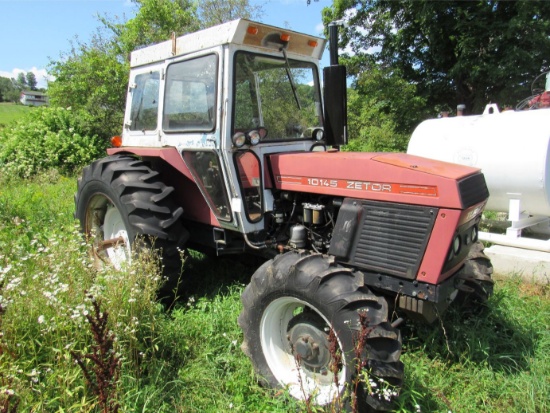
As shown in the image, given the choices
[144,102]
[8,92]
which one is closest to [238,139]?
[144,102]

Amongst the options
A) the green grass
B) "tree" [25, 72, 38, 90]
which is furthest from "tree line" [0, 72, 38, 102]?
the green grass

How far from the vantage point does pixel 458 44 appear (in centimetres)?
1055

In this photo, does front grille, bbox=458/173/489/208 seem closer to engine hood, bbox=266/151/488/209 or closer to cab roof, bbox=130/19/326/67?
engine hood, bbox=266/151/488/209

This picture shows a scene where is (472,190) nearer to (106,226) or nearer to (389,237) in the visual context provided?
(389,237)

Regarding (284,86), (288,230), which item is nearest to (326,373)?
(288,230)

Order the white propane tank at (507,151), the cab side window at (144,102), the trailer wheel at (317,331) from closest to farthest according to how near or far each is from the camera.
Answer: the trailer wheel at (317,331), the cab side window at (144,102), the white propane tank at (507,151)

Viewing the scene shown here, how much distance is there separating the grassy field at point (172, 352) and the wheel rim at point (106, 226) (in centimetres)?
43

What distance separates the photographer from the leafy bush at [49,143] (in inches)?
368

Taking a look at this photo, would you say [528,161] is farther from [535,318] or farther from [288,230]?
[288,230]

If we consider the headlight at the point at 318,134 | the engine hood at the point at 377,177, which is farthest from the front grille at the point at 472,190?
the headlight at the point at 318,134

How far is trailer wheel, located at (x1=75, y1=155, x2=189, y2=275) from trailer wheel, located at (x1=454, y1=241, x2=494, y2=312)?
7.48 ft

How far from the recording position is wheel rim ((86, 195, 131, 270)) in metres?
3.75

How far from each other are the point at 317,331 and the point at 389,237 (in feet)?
2.37

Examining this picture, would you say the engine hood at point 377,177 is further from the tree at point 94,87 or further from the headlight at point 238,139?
the tree at point 94,87
